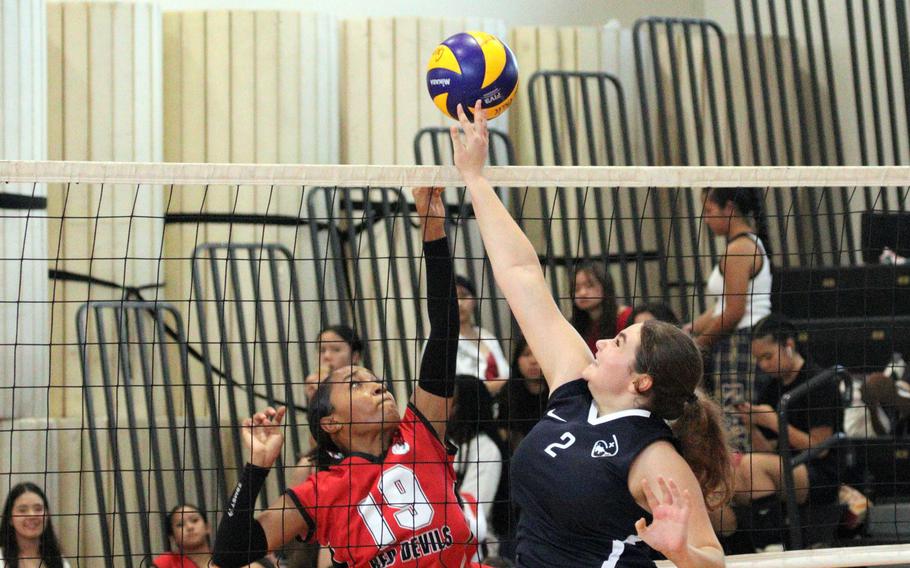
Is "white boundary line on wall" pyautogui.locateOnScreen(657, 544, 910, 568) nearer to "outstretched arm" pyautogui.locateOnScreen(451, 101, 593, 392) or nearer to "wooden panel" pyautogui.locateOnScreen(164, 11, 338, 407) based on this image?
"outstretched arm" pyautogui.locateOnScreen(451, 101, 593, 392)

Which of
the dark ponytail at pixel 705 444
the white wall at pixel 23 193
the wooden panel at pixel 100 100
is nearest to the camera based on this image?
the dark ponytail at pixel 705 444

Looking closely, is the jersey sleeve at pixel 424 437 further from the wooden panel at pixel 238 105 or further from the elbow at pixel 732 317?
the wooden panel at pixel 238 105

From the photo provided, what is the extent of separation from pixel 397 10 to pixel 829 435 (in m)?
4.17

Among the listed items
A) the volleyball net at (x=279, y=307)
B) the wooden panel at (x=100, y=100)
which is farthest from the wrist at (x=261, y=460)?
the wooden panel at (x=100, y=100)

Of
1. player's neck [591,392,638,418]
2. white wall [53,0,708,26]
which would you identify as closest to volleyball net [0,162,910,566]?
player's neck [591,392,638,418]

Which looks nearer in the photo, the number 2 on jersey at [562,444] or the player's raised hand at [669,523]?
the player's raised hand at [669,523]

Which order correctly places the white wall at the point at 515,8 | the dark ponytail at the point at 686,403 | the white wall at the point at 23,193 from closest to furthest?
the dark ponytail at the point at 686,403 < the white wall at the point at 23,193 < the white wall at the point at 515,8

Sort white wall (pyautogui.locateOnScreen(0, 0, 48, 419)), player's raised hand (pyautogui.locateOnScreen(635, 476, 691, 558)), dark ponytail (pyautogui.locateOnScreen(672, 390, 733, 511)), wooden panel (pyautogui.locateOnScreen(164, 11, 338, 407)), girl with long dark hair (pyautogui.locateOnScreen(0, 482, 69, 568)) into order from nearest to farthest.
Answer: player's raised hand (pyautogui.locateOnScreen(635, 476, 691, 558)) → dark ponytail (pyautogui.locateOnScreen(672, 390, 733, 511)) → girl with long dark hair (pyautogui.locateOnScreen(0, 482, 69, 568)) → white wall (pyautogui.locateOnScreen(0, 0, 48, 419)) → wooden panel (pyautogui.locateOnScreen(164, 11, 338, 407))

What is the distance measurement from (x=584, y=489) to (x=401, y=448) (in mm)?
711

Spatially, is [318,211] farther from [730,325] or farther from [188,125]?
[730,325]

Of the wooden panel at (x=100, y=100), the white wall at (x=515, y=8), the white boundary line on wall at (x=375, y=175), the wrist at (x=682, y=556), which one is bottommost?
the wrist at (x=682, y=556)

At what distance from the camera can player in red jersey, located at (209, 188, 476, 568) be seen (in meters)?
2.87

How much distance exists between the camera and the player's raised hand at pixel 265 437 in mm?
2840

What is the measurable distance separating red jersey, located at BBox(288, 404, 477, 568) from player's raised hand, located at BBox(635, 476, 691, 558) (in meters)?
0.79
